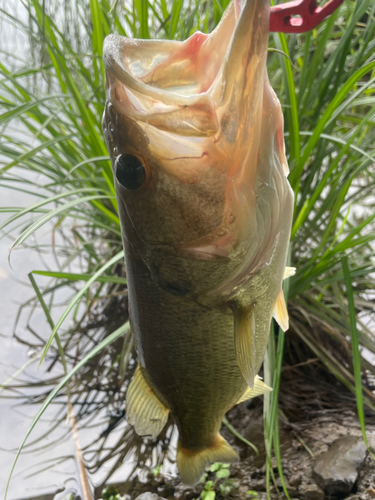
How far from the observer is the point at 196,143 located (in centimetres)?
79

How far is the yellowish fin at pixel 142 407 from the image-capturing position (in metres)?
1.09

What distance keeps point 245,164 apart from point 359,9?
0.86 meters

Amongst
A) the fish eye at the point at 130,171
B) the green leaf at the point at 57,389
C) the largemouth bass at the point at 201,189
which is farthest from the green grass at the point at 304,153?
the fish eye at the point at 130,171

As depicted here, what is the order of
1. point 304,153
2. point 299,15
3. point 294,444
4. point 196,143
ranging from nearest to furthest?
point 299,15 → point 196,143 → point 304,153 → point 294,444

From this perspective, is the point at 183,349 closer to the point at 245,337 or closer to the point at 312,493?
the point at 245,337

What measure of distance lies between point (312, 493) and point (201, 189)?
1.20m

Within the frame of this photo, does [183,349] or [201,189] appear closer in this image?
[201,189]

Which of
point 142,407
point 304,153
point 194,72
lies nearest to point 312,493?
point 142,407

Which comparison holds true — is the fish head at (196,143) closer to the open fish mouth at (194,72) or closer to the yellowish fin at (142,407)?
the open fish mouth at (194,72)

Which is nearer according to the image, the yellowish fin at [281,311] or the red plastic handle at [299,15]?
the red plastic handle at [299,15]

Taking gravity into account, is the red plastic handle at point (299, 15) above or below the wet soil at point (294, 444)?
above

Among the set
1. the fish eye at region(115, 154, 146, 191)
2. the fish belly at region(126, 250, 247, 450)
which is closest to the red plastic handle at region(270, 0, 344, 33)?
the fish eye at region(115, 154, 146, 191)

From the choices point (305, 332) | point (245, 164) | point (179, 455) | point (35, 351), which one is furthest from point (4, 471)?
point (245, 164)

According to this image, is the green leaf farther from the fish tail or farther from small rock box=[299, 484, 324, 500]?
small rock box=[299, 484, 324, 500]
